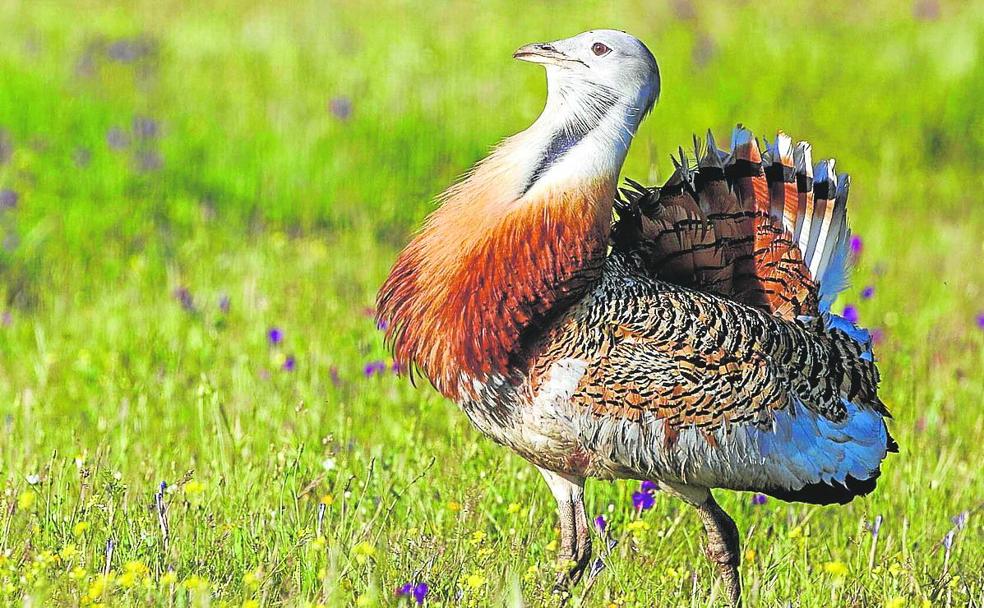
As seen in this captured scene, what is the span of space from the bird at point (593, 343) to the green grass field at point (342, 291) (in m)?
0.21

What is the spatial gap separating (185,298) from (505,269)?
2.47 m

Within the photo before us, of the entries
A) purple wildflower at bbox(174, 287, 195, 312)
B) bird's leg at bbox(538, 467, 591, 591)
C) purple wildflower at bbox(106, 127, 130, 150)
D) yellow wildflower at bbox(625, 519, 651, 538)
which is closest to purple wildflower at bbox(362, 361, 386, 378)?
purple wildflower at bbox(174, 287, 195, 312)

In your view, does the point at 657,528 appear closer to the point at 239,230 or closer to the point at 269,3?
the point at 239,230

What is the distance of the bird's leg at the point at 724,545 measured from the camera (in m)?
3.55

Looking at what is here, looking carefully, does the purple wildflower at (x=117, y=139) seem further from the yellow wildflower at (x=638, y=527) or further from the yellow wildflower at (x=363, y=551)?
the yellow wildflower at (x=363, y=551)

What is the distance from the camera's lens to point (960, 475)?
4.38m

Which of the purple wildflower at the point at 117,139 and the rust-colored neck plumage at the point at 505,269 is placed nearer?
the rust-colored neck plumage at the point at 505,269

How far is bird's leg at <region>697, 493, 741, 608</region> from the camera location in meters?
3.55

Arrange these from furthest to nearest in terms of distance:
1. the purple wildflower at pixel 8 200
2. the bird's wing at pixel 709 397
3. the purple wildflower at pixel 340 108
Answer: the purple wildflower at pixel 340 108, the purple wildflower at pixel 8 200, the bird's wing at pixel 709 397

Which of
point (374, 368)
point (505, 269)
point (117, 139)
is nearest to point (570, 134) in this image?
point (505, 269)

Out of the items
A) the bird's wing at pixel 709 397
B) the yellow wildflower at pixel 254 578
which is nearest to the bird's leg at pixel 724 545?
the bird's wing at pixel 709 397

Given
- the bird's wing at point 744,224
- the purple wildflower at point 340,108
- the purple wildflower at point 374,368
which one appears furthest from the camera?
the purple wildflower at point 340,108

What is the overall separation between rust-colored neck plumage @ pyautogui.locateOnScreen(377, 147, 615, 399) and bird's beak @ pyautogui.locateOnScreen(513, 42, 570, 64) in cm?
30

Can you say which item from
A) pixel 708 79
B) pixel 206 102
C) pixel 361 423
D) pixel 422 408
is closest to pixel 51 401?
pixel 361 423
